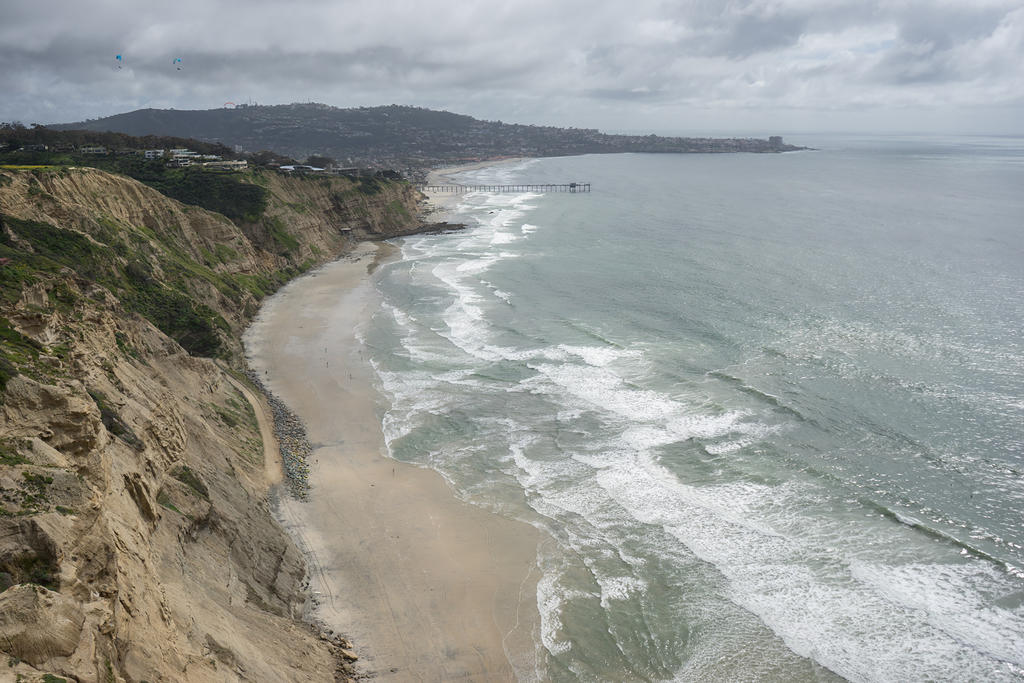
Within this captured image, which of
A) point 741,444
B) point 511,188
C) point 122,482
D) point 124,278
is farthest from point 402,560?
point 511,188

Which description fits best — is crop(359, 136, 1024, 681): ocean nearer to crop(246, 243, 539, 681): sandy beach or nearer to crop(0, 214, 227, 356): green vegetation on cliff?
crop(246, 243, 539, 681): sandy beach

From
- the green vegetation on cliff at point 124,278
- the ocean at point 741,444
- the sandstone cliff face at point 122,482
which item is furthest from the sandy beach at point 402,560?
the green vegetation on cliff at point 124,278

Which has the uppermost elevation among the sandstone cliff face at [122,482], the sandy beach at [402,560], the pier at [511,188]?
the pier at [511,188]

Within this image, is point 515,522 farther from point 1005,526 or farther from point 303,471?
point 1005,526

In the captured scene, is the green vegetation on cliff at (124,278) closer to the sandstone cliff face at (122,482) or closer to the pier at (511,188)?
the sandstone cliff face at (122,482)

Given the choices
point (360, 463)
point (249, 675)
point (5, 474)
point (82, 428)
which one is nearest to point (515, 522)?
point (360, 463)
